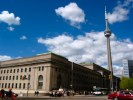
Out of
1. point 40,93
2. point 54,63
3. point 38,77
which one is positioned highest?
point 54,63

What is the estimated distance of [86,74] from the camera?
341 ft

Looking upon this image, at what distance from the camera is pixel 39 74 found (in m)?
74.8

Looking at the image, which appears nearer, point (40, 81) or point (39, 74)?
point (40, 81)

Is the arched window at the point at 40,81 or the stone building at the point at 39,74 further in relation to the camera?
the arched window at the point at 40,81

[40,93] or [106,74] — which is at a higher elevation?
[106,74]

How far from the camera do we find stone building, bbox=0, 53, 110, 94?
72.7 metres

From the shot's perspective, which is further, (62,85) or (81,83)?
(81,83)

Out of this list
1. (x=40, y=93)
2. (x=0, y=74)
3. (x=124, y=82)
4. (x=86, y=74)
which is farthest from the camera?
(x=124, y=82)

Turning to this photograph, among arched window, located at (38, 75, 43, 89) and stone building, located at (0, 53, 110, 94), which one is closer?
stone building, located at (0, 53, 110, 94)

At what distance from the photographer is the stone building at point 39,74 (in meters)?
72.7

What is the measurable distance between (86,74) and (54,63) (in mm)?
33346

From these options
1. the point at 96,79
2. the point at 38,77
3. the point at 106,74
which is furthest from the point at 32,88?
the point at 106,74

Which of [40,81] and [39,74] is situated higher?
[39,74]

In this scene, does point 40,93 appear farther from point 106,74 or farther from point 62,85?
point 106,74
